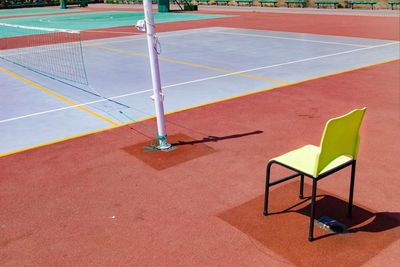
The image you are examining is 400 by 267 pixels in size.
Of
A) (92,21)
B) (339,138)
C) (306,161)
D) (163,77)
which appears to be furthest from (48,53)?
(92,21)

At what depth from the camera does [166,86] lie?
12.2 m

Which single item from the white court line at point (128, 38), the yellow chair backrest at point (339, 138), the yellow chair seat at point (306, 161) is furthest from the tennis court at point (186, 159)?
the white court line at point (128, 38)

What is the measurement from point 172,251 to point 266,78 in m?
8.98

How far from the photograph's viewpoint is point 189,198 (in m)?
5.77

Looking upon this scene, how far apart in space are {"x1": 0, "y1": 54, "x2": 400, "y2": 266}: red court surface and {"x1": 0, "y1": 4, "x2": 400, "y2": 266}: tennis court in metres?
0.02

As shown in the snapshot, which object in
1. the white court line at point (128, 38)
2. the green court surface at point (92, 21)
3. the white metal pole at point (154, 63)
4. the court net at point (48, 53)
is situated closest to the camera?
the white metal pole at point (154, 63)

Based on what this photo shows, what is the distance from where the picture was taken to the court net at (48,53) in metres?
14.6

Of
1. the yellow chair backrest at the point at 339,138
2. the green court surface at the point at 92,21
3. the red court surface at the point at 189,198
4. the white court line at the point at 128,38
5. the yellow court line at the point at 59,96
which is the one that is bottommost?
the red court surface at the point at 189,198

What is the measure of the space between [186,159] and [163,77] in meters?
6.87

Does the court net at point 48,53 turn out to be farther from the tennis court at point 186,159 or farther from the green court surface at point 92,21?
the green court surface at point 92,21

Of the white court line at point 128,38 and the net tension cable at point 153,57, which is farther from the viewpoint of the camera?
the white court line at point 128,38

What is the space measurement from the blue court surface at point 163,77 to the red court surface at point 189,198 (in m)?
1.28

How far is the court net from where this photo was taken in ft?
47.8

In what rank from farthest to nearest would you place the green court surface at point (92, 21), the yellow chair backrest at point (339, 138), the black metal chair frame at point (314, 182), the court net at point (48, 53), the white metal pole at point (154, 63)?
the green court surface at point (92, 21) < the court net at point (48, 53) < the white metal pole at point (154, 63) < the black metal chair frame at point (314, 182) < the yellow chair backrest at point (339, 138)
